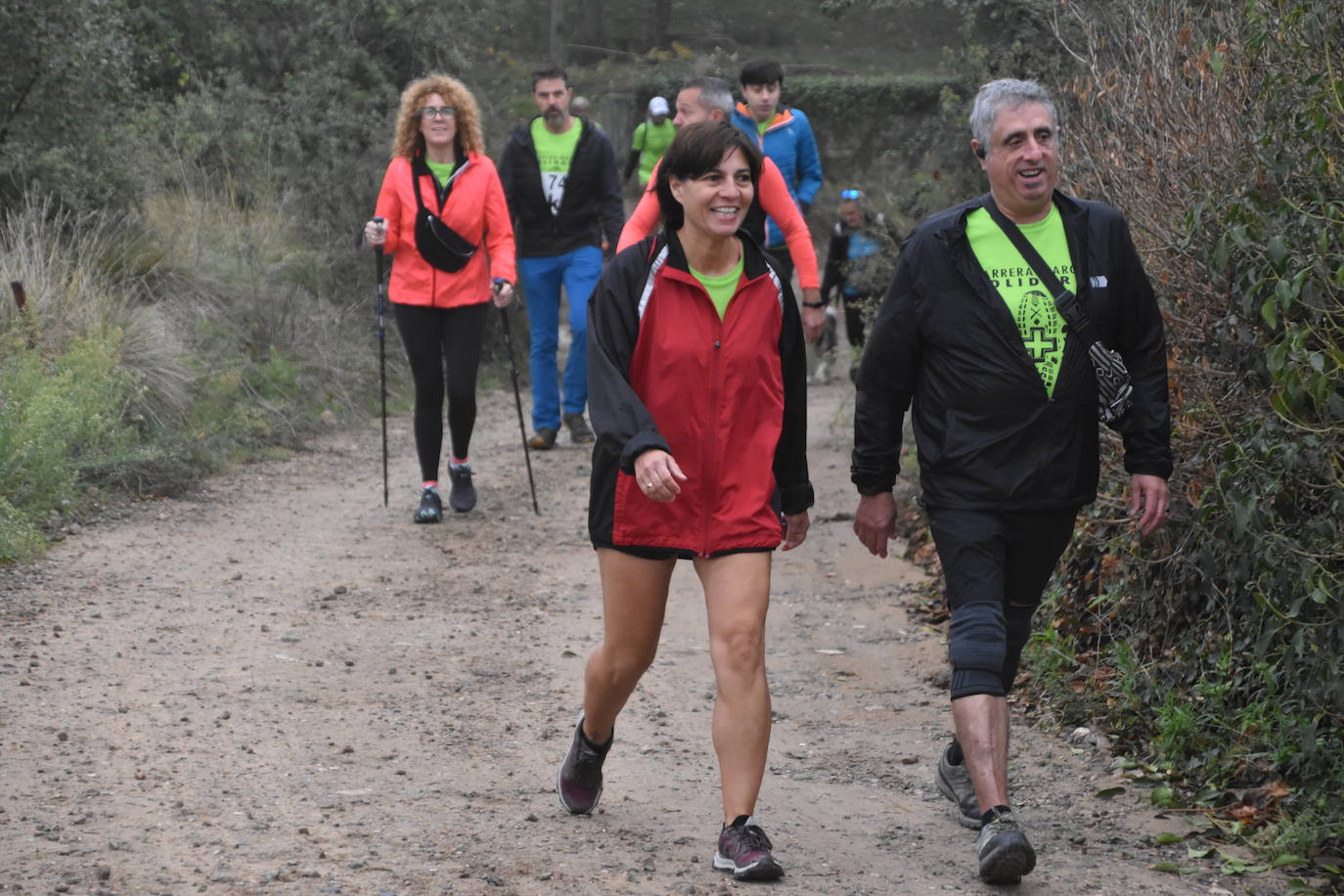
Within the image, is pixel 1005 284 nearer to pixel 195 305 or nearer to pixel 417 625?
pixel 417 625

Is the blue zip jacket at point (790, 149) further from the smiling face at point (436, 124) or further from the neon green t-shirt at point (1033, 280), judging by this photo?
the neon green t-shirt at point (1033, 280)

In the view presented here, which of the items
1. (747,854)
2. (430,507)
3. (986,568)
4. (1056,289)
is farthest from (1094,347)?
(430,507)

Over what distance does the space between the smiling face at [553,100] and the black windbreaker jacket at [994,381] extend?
6.75 metres

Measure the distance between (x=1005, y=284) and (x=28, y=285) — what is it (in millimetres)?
8382

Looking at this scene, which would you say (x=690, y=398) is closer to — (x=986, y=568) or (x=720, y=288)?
(x=720, y=288)

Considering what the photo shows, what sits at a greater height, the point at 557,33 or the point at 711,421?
the point at 557,33

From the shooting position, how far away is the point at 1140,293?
15.4ft

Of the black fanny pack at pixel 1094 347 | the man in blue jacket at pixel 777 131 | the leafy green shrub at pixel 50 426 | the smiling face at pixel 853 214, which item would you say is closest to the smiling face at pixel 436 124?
the man in blue jacket at pixel 777 131

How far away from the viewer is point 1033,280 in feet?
15.1

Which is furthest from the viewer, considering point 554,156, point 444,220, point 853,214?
point 853,214

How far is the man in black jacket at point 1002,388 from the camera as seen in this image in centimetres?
456

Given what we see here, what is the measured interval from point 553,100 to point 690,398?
22.8ft

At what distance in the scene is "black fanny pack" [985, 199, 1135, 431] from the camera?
4.57 metres

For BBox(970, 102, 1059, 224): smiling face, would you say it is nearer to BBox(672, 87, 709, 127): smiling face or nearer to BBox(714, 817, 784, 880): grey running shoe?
BBox(714, 817, 784, 880): grey running shoe
